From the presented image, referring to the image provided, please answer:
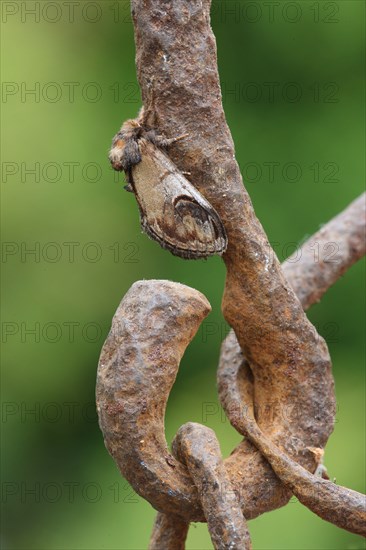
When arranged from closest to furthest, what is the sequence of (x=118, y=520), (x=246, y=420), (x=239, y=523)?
(x=239, y=523), (x=246, y=420), (x=118, y=520)

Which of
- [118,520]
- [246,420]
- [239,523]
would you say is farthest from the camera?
[118,520]

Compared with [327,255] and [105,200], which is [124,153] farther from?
[105,200]

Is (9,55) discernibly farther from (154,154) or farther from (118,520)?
(154,154)

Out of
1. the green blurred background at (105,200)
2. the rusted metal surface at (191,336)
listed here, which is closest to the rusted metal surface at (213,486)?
the rusted metal surface at (191,336)

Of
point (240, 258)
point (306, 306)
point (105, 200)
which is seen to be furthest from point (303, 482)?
point (105, 200)

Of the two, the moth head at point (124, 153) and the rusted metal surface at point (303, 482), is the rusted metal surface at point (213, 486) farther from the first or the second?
the moth head at point (124, 153)

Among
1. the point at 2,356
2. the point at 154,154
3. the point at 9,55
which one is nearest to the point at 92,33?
the point at 9,55
